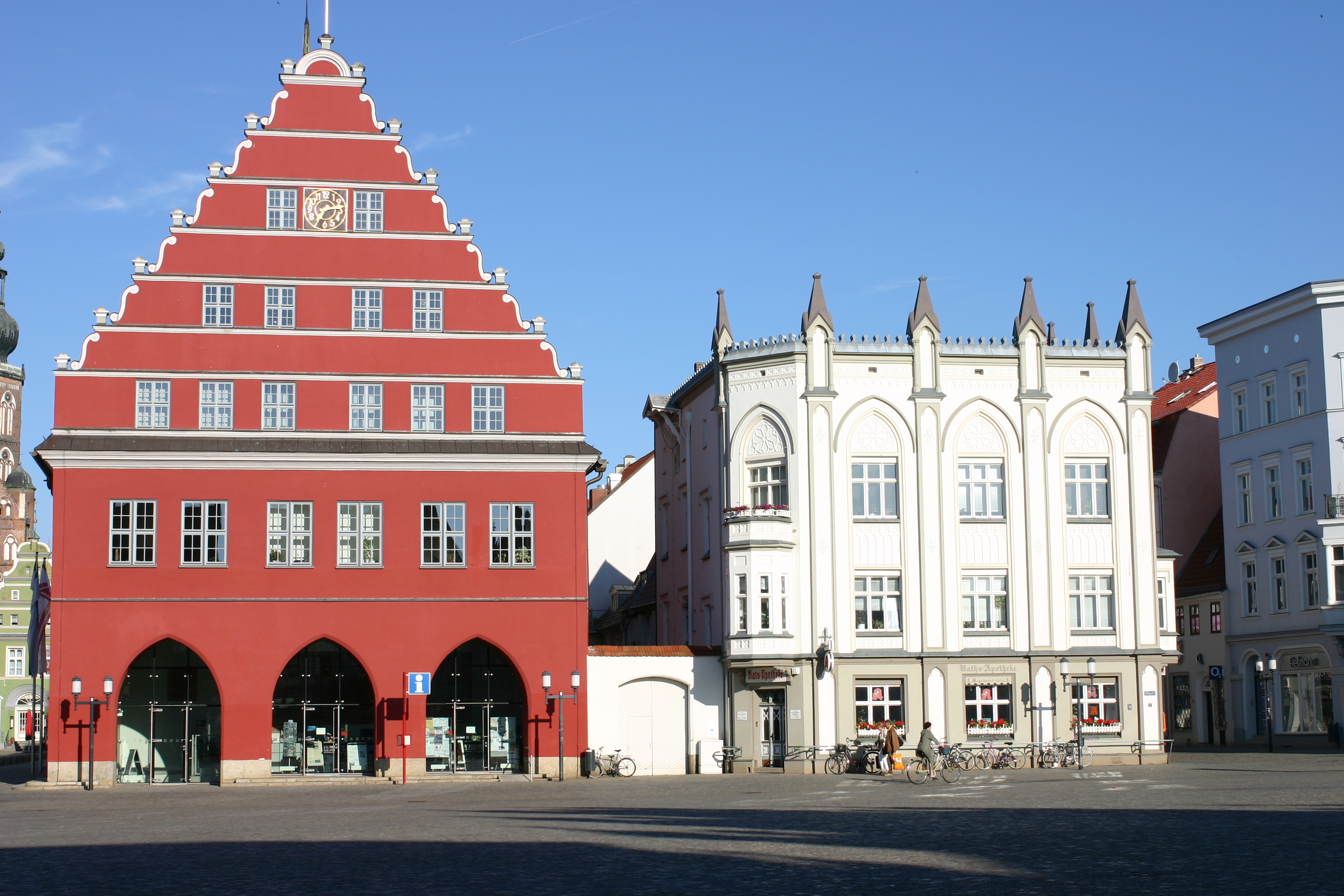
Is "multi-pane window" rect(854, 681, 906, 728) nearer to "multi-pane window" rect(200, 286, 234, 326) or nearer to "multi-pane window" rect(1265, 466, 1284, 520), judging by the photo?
"multi-pane window" rect(1265, 466, 1284, 520)

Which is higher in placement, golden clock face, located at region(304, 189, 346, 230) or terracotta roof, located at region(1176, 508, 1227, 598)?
golden clock face, located at region(304, 189, 346, 230)

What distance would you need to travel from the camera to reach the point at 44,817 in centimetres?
3186

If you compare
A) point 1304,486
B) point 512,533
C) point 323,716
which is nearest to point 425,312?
point 512,533

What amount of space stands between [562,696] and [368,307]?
13226mm

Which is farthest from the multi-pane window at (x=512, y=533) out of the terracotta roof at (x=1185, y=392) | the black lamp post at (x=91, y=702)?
the terracotta roof at (x=1185, y=392)

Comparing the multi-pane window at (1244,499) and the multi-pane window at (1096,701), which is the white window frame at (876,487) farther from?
the multi-pane window at (1244,499)

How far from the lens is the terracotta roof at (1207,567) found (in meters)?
63.2

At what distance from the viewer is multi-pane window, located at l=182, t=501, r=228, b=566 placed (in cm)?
4588

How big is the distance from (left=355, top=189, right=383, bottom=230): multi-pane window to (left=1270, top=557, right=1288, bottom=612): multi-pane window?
35841 mm

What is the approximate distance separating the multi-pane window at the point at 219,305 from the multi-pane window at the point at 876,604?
69.1 ft

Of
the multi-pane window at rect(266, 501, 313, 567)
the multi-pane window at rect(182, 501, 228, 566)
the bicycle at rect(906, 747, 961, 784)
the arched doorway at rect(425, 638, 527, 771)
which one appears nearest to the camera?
the bicycle at rect(906, 747, 961, 784)

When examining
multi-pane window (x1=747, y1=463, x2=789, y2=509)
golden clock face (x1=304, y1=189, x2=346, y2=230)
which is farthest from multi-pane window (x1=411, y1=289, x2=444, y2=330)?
multi-pane window (x1=747, y1=463, x2=789, y2=509)

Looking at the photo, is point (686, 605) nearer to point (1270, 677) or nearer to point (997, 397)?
point (997, 397)

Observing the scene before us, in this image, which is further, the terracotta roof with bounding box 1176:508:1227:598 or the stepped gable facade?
the terracotta roof with bounding box 1176:508:1227:598
